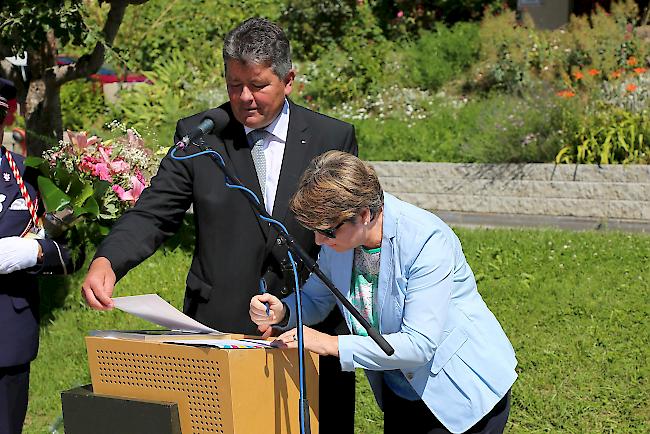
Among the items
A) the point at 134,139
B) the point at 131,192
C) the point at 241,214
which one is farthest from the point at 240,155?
the point at 134,139

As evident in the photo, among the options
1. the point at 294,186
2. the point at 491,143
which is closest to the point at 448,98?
the point at 491,143

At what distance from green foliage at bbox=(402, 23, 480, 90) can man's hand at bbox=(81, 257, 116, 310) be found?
395 inches

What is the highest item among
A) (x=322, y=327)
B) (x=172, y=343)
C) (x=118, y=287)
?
(x=172, y=343)

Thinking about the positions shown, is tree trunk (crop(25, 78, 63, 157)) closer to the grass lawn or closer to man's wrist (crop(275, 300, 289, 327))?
the grass lawn

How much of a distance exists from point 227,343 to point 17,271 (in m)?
1.55

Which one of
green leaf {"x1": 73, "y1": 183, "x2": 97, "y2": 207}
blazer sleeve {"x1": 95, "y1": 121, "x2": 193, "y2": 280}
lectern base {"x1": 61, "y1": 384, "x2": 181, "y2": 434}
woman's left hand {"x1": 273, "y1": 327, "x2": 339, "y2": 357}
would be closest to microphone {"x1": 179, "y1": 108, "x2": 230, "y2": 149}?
blazer sleeve {"x1": 95, "y1": 121, "x2": 193, "y2": 280}

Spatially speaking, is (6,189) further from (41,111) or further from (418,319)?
(41,111)

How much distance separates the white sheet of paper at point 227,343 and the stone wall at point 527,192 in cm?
651

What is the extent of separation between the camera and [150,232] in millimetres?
3477

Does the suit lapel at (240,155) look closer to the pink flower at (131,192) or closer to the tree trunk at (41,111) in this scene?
the pink flower at (131,192)

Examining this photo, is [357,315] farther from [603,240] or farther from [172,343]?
[603,240]

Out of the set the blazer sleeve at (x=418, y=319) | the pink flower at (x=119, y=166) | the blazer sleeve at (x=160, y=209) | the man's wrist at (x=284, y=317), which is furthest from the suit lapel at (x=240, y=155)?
the pink flower at (x=119, y=166)

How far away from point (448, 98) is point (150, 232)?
9.17 metres

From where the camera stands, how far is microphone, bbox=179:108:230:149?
3089mm
